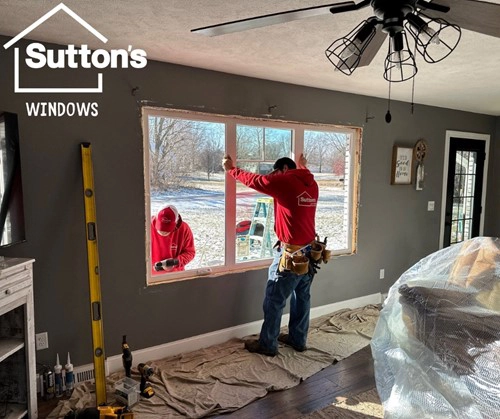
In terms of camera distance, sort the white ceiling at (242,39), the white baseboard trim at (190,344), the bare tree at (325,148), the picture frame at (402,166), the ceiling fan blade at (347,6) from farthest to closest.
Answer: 1. the picture frame at (402,166)
2. the bare tree at (325,148)
3. the white baseboard trim at (190,344)
4. the white ceiling at (242,39)
5. the ceiling fan blade at (347,6)

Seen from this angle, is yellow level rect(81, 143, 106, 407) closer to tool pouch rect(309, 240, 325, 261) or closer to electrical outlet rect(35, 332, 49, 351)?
electrical outlet rect(35, 332, 49, 351)

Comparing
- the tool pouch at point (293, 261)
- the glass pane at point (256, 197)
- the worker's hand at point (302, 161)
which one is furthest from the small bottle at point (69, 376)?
the worker's hand at point (302, 161)

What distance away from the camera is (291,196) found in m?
2.91

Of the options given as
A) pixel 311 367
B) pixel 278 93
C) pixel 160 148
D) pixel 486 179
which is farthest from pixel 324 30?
pixel 486 179

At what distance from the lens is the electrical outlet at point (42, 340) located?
2.55 meters

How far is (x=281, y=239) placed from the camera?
10.1ft

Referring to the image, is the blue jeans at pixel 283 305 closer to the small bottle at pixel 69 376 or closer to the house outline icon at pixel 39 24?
the small bottle at pixel 69 376

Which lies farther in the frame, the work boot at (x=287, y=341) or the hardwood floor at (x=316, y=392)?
the work boot at (x=287, y=341)

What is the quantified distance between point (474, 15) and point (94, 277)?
2.44 meters

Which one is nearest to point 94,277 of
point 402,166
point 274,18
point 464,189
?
point 274,18

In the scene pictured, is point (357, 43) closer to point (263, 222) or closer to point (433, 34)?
point (433, 34)

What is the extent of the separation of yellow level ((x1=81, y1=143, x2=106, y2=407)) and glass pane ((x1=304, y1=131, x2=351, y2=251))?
208 cm

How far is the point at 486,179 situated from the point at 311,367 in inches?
166

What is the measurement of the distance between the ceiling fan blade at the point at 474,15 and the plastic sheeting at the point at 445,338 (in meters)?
1.11
